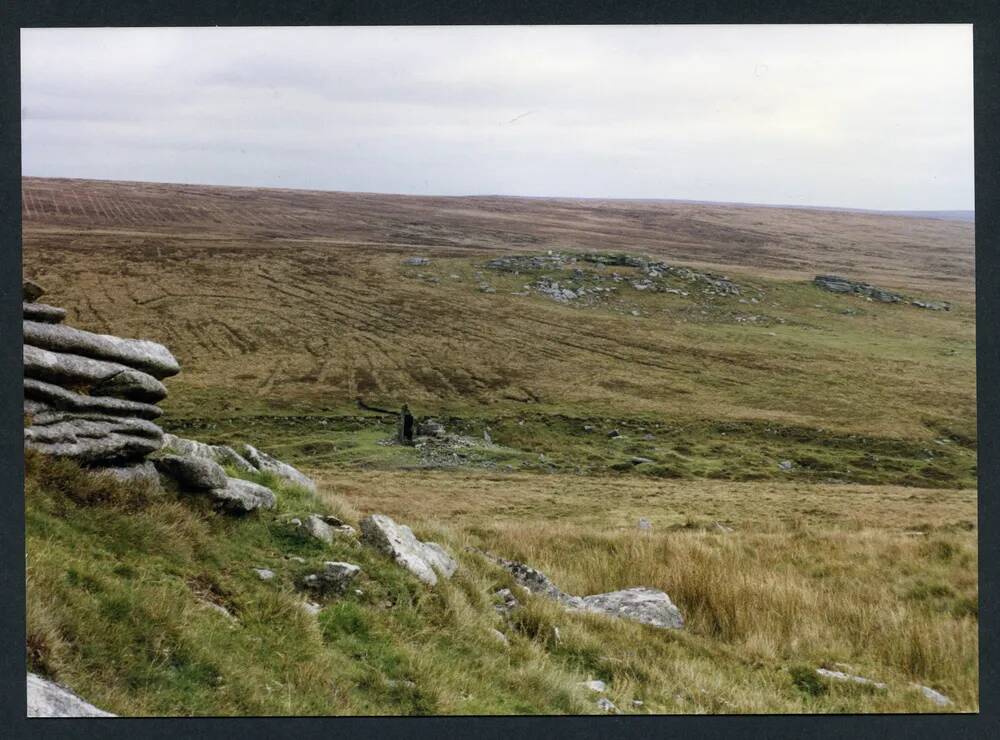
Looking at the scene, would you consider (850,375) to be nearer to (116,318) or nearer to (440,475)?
(440,475)

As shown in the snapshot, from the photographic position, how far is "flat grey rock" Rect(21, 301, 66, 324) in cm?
689

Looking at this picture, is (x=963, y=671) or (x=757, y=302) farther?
(x=757, y=302)

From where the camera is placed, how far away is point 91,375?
22.6 ft

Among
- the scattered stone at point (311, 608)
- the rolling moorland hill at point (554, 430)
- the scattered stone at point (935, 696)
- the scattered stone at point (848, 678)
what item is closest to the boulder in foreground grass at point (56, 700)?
the rolling moorland hill at point (554, 430)

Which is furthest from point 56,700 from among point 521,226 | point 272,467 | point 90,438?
point 521,226

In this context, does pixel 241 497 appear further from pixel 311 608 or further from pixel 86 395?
pixel 86 395

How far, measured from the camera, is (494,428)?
2861 centimetres

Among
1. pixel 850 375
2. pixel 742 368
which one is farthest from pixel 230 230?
pixel 850 375

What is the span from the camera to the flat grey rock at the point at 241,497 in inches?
280

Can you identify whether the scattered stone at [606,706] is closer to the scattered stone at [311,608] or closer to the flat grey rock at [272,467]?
the scattered stone at [311,608]

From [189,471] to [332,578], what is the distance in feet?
5.43

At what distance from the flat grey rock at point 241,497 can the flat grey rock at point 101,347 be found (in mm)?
1298

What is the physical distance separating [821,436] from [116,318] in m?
30.0

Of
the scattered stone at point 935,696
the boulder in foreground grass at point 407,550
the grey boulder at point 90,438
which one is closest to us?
the grey boulder at point 90,438
